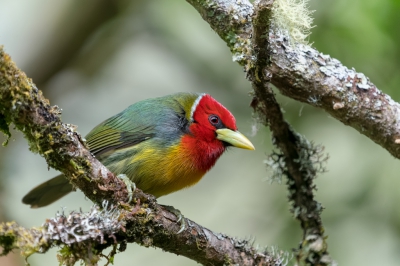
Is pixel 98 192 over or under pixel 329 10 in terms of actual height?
under

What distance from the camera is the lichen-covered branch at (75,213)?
1937 mm

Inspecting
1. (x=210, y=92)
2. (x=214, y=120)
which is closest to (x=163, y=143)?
(x=214, y=120)

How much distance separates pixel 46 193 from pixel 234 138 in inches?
51.8

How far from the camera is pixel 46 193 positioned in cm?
356

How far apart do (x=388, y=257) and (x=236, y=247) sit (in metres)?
1.53

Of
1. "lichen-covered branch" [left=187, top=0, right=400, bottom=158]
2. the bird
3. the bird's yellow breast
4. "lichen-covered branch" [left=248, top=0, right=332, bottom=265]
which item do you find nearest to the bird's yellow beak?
the bird

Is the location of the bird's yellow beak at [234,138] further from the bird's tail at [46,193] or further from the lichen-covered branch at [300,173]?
the bird's tail at [46,193]

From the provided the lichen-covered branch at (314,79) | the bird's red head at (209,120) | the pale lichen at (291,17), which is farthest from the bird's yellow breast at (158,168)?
the pale lichen at (291,17)

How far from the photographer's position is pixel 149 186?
125 inches

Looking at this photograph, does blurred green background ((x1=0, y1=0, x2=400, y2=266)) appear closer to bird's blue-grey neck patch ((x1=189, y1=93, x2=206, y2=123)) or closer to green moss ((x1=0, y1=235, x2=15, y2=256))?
bird's blue-grey neck patch ((x1=189, y1=93, x2=206, y2=123))

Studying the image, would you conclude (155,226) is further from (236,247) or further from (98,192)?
(236,247)

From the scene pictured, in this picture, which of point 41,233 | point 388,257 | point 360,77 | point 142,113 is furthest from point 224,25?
point 388,257

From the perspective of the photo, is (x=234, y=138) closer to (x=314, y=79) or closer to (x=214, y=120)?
(x=214, y=120)

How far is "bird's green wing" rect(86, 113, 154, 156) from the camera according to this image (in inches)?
132
